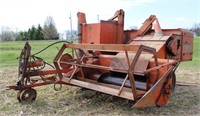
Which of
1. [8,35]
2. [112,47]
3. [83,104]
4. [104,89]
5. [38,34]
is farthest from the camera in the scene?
[8,35]

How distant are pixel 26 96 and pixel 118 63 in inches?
64.8

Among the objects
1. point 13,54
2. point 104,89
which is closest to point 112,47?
point 104,89

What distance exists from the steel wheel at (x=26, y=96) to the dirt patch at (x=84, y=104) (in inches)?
3.6

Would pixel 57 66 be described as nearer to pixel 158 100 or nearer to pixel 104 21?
pixel 104 21

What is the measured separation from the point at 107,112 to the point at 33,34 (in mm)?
42532

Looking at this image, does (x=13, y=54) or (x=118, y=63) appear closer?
(x=118, y=63)

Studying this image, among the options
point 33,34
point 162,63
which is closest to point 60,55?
point 162,63

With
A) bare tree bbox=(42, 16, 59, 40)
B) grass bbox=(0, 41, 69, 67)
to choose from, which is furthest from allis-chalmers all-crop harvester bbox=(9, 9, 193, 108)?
bare tree bbox=(42, 16, 59, 40)

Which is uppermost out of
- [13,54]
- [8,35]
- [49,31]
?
[49,31]

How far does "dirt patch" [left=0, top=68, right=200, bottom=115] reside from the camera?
3.96 meters

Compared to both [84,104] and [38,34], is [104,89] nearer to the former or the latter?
[84,104]

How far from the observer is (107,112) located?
13.0ft

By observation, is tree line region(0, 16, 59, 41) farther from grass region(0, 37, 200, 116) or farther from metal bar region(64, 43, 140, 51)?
metal bar region(64, 43, 140, 51)

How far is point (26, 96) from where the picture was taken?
169 inches
